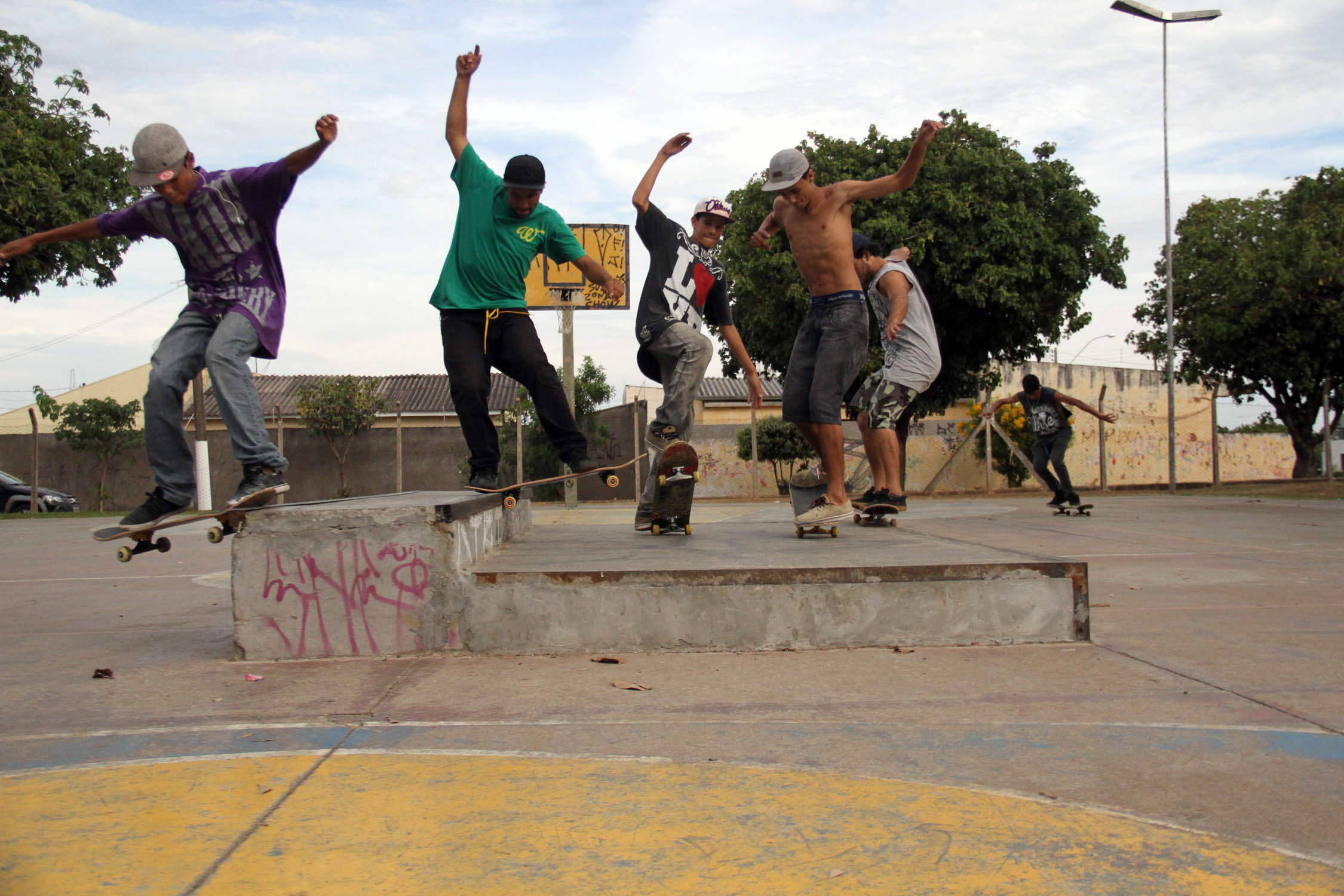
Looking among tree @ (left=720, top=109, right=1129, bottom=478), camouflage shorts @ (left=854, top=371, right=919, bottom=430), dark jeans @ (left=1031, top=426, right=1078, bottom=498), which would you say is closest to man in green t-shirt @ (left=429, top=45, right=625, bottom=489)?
camouflage shorts @ (left=854, top=371, right=919, bottom=430)

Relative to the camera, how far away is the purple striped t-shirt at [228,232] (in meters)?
4.14

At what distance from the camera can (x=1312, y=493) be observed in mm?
18016

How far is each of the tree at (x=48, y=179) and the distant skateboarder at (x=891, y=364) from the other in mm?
14154

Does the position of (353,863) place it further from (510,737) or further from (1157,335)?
(1157,335)

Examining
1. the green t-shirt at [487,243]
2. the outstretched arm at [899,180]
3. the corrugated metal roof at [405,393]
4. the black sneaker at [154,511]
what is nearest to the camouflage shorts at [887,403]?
the outstretched arm at [899,180]

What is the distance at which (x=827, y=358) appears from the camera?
5387 millimetres

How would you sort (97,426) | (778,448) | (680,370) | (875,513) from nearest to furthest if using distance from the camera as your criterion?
1. (680,370)
2. (875,513)
3. (778,448)
4. (97,426)

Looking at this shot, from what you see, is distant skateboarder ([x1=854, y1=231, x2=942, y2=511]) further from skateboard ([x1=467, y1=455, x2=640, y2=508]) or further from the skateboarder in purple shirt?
the skateboarder in purple shirt

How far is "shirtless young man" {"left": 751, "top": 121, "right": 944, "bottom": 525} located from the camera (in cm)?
529

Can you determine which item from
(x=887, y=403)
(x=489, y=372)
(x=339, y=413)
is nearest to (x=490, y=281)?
(x=489, y=372)

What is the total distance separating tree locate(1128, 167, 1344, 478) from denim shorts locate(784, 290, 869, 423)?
25.0 metres

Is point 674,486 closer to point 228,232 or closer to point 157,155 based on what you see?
point 228,232

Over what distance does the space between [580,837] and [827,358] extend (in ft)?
12.3

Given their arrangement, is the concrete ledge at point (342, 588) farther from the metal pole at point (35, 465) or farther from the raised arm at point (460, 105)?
the metal pole at point (35, 465)
